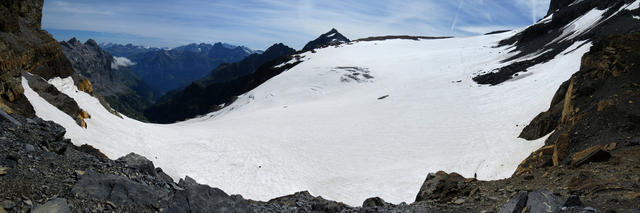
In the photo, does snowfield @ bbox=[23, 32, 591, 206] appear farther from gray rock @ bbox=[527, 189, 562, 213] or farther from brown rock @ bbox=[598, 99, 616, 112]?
gray rock @ bbox=[527, 189, 562, 213]

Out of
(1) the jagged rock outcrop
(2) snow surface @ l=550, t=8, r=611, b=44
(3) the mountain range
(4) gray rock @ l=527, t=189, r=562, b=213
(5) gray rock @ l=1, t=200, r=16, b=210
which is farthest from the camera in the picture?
(2) snow surface @ l=550, t=8, r=611, b=44

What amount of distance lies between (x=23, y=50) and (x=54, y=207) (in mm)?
21514

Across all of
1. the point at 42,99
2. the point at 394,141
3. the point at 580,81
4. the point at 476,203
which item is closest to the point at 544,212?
the point at 476,203

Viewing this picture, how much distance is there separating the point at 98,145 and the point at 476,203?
18.0 meters

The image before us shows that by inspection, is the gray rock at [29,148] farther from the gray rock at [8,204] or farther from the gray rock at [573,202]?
the gray rock at [573,202]

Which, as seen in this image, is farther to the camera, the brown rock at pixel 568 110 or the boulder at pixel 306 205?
the brown rock at pixel 568 110

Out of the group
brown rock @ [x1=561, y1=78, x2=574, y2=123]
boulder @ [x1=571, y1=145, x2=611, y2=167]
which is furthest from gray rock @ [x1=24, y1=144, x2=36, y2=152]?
brown rock @ [x1=561, y1=78, x2=574, y2=123]

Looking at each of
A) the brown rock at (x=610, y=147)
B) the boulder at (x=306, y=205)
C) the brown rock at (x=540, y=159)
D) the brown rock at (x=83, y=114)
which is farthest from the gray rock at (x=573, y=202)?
the brown rock at (x=83, y=114)

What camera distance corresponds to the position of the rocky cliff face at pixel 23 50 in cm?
1667

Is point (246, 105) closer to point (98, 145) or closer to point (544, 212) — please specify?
point (98, 145)

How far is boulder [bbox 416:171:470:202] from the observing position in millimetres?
11826

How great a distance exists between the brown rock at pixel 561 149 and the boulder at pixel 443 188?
5.10 m

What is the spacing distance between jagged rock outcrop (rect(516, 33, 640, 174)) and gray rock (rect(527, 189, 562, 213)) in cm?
414

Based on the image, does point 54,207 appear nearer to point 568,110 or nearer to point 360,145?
point 568,110
